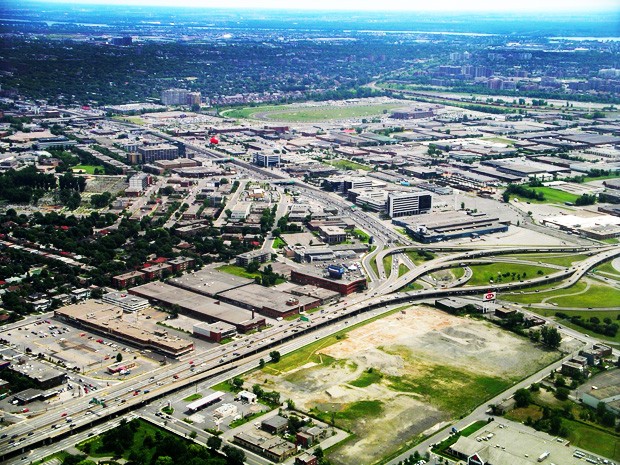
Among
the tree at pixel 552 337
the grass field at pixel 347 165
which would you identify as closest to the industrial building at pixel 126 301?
the tree at pixel 552 337

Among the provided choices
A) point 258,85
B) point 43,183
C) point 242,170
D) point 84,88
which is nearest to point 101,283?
point 43,183

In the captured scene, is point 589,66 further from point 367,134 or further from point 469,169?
point 469,169

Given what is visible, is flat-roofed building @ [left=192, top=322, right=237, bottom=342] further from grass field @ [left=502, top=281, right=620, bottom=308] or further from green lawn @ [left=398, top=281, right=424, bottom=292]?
grass field @ [left=502, top=281, right=620, bottom=308]

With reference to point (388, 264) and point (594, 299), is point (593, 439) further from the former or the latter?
point (388, 264)

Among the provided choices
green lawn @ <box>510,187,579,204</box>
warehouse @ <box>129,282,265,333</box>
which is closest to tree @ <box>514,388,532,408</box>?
warehouse @ <box>129,282,265,333</box>

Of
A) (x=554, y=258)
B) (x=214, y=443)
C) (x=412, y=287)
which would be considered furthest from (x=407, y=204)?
(x=214, y=443)

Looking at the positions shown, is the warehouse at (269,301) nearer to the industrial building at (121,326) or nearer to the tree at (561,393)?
the industrial building at (121,326)
